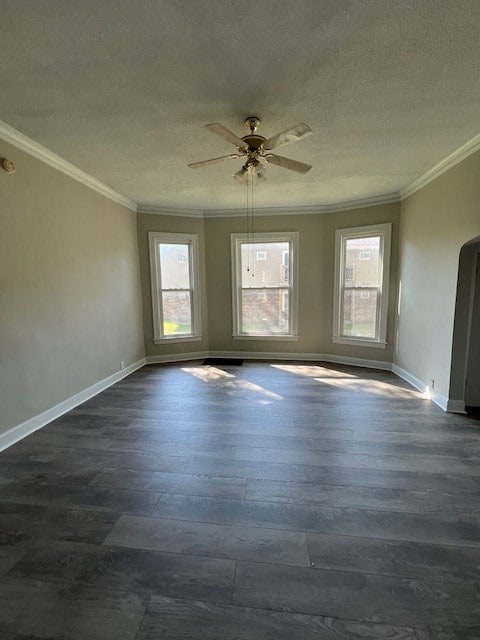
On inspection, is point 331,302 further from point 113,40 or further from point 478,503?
point 113,40

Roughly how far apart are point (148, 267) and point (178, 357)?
1725mm

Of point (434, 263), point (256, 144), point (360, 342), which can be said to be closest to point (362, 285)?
point (360, 342)

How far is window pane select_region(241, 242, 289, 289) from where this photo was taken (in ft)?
17.2

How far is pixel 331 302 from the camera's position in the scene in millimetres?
5109

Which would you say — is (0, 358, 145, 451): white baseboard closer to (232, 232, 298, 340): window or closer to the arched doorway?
(232, 232, 298, 340): window

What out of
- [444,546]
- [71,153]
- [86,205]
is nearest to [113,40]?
[71,153]

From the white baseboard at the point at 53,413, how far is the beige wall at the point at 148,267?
970 millimetres

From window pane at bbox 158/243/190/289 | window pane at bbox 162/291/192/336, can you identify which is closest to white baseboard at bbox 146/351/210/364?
window pane at bbox 162/291/192/336

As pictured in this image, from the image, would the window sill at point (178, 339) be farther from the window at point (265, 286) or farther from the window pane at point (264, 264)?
the window pane at point (264, 264)

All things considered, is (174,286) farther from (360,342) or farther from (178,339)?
(360,342)

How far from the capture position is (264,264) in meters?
5.30

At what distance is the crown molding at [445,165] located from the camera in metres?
2.75

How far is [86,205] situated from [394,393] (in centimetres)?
459

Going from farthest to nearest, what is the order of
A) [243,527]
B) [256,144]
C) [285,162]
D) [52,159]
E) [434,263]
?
[434,263]
[52,159]
[285,162]
[256,144]
[243,527]
